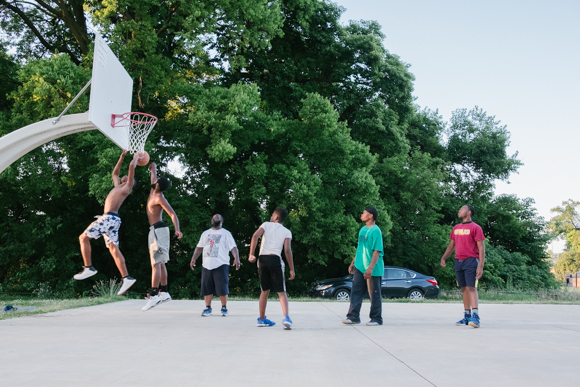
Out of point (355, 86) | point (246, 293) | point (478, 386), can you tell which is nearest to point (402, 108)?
point (355, 86)

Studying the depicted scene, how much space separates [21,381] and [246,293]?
2347 centimetres

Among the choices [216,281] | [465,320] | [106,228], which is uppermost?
[106,228]

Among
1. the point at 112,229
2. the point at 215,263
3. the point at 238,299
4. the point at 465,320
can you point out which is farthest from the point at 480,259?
the point at 238,299

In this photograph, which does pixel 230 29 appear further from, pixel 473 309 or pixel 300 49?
pixel 473 309

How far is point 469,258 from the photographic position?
8258 mm

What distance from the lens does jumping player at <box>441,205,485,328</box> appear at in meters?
8.11

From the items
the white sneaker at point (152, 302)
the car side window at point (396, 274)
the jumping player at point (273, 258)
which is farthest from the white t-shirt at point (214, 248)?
the car side window at point (396, 274)

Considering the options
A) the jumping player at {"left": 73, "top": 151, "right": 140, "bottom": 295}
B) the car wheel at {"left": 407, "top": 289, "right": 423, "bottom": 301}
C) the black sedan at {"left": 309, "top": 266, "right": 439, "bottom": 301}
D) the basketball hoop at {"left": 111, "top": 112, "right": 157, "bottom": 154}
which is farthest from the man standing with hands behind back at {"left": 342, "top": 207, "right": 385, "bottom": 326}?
the car wheel at {"left": 407, "top": 289, "right": 423, "bottom": 301}

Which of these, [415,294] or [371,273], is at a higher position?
[371,273]

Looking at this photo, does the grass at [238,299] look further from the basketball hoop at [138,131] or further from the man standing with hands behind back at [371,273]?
the man standing with hands behind back at [371,273]

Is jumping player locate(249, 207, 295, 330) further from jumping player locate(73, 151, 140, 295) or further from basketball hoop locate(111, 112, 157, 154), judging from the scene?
basketball hoop locate(111, 112, 157, 154)

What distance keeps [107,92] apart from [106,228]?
2544 mm

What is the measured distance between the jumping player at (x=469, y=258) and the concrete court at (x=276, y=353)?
370mm

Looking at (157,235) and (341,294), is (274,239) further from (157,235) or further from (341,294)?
(341,294)
